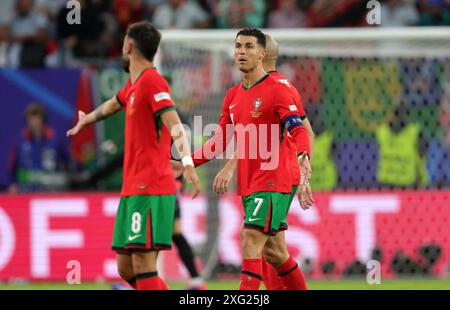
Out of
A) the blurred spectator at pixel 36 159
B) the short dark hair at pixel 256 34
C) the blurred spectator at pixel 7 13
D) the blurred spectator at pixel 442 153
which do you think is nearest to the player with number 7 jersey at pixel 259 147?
the short dark hair at pixel 256 34

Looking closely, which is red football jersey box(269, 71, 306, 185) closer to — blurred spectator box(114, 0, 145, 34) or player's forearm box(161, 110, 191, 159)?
player's forearm box(161, 110, 191, 159)

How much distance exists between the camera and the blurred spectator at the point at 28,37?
1580cm

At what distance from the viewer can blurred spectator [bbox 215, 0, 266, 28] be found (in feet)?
51.3

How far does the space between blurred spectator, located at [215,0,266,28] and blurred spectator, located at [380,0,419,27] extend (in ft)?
5.56

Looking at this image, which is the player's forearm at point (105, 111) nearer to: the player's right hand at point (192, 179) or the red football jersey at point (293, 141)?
the player's right hand at point (192, 179)

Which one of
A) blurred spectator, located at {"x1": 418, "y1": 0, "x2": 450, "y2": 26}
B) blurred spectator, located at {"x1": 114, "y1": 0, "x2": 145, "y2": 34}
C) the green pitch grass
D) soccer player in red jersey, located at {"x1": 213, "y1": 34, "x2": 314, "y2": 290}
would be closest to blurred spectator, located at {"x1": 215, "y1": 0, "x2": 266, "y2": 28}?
blurred spectator, located at {"x1": 114, "y1": 0, "x2": 145, "y2": 34}

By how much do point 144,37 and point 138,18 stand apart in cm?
971

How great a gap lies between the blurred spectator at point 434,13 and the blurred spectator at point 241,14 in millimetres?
2195

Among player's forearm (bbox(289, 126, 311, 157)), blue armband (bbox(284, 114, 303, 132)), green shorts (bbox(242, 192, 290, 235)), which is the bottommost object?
green shorts (bbox(242, 192, 290, 235))

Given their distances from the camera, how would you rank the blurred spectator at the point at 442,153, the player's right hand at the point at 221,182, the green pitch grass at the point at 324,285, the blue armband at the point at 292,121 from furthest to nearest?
the blurred spectator at the point at 442,153
the green pitch grass at the point at 324,285
the player's right hand at the point at 221,182
the blue armband at the point at 292,121

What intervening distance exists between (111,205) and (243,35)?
5.16 meters

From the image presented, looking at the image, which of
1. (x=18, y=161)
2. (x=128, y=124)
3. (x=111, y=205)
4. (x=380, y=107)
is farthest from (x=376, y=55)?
(x=128, y=124)
